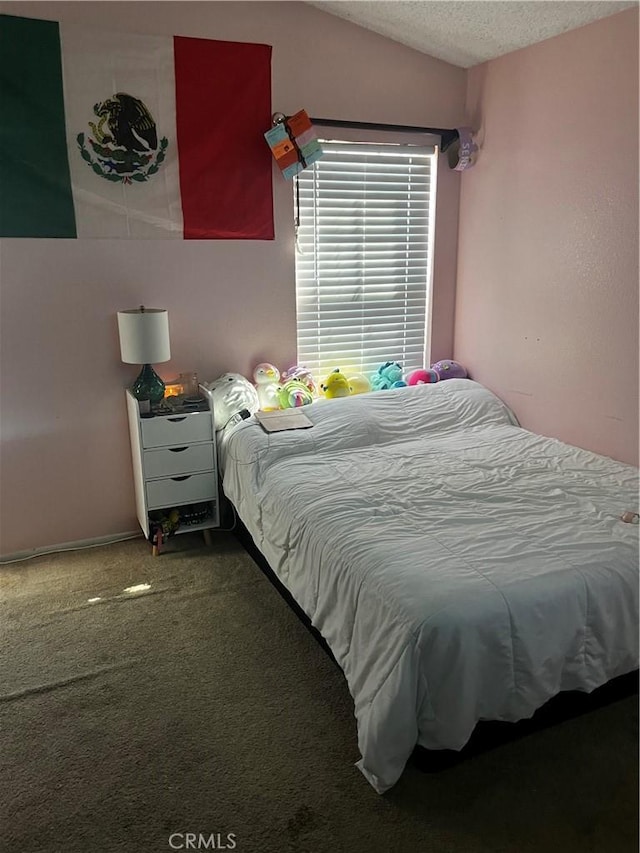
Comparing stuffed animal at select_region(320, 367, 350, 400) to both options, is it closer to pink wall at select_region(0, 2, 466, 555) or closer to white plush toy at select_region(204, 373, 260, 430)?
pink wall at select_region(0, 2, 466, 555)

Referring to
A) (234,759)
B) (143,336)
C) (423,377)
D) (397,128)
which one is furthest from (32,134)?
(234,759)

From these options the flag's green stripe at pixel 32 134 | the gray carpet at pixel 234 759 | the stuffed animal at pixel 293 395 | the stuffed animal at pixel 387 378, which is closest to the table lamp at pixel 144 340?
the flag's green stripe at pixel 32 134

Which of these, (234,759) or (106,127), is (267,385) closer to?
(106,127)

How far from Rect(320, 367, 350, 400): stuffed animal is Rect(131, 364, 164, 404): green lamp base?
0.94 metres

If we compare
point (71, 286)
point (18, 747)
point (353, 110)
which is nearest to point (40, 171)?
point (71, 286)

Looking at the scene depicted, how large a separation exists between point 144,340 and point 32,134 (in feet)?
3.30

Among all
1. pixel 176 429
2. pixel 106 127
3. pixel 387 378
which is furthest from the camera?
pixel 387 378

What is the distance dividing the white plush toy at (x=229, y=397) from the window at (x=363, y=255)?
45 cm

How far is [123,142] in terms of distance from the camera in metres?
2.93

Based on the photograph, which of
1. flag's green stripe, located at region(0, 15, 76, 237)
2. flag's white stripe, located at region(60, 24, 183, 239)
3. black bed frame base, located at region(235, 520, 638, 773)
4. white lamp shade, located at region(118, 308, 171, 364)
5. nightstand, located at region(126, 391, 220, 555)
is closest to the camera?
black bed frame base, located at region(235, 520, 638, 773)

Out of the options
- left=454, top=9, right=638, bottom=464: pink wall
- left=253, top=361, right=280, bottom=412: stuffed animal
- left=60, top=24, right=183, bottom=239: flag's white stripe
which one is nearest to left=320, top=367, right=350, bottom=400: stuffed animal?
left=253, top=361, right=280, bottom=412: stuffed animal

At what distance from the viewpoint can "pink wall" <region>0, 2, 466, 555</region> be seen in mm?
2953

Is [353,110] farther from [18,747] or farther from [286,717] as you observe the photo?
[18,747]

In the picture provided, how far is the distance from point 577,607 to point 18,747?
1.77m
